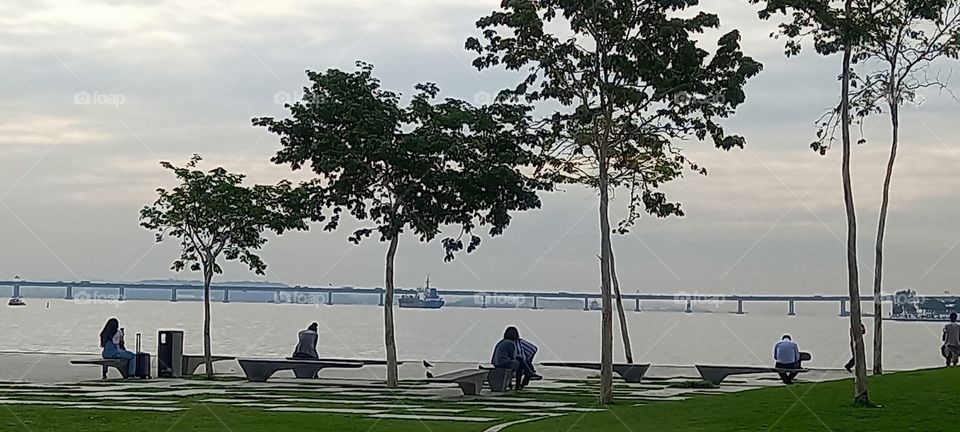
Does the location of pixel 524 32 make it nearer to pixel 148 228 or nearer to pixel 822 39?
pixel 822 39

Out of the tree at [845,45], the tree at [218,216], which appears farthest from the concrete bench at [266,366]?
the tree at [845,45]

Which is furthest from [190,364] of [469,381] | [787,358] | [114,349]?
[787,358]

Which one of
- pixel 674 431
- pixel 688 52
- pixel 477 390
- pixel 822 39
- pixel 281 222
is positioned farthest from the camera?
pixel 281 222

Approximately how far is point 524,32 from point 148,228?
11778 mm

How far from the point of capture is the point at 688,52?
23.8 meters

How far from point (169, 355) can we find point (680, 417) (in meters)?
15.9

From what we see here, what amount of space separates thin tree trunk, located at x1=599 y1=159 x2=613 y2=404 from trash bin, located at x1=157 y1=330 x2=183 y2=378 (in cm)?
1149

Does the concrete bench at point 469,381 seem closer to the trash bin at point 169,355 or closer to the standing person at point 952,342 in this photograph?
the trash bin at point 169,355

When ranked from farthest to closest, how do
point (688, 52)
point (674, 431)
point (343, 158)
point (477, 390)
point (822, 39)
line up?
1. point (343, 158)
2. point (477, 390)
3. point (688, 52)
4. point (822, 39)
5. point (674, 431)

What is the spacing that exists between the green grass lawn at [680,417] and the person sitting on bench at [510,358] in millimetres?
6997

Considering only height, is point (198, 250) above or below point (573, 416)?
above

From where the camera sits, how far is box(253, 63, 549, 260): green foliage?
94.1 feet

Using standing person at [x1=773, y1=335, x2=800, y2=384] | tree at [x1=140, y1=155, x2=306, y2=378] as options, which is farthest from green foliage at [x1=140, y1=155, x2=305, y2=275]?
standing person at [x1=773, y1=335, x2=800, y2=384]

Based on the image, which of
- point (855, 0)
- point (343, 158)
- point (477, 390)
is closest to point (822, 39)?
point (855, 0)
